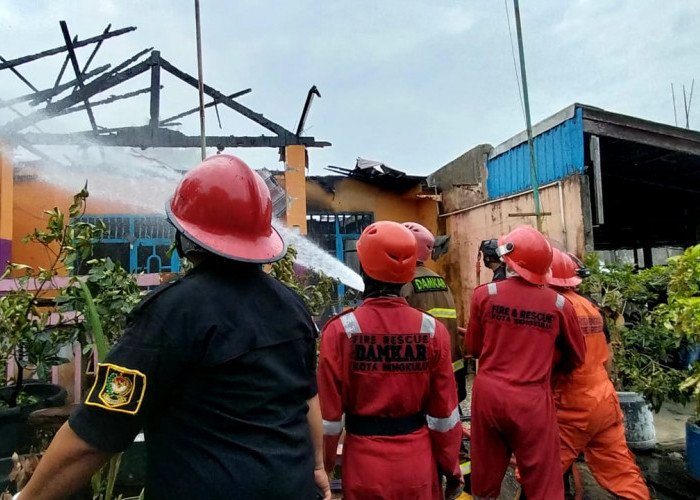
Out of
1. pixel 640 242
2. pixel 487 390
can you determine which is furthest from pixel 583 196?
pixel 640 242

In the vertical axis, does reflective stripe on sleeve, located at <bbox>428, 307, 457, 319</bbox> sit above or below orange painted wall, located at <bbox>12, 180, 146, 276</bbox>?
below

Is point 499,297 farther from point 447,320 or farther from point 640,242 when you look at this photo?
point 640,242

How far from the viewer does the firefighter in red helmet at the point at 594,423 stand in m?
3.15

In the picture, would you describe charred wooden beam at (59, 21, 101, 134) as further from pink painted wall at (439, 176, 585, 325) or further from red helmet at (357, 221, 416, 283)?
pink painted wall at (439, 176, 585, 325)

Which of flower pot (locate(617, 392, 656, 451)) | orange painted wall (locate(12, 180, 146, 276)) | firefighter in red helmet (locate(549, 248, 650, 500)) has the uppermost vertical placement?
orange painted wall (locate(12, 180, 146, 276))

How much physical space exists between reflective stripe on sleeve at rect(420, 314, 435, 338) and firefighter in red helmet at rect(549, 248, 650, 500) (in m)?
1.65

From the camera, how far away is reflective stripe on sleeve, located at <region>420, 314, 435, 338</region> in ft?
7.30

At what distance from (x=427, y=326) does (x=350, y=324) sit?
15.1 inches

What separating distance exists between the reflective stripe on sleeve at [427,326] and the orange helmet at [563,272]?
1.80 m

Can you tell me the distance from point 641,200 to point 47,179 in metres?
11.4

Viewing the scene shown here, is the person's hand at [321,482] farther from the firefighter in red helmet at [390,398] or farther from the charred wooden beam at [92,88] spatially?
the charred wooden beam at [92,88]

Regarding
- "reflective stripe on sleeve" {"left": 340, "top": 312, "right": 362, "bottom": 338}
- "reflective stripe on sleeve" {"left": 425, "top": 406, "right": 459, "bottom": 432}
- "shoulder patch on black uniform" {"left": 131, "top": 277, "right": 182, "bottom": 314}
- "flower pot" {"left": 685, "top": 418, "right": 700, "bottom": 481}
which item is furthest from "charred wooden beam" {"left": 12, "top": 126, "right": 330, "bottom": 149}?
"flower pot" {"left": 685, "top": 418, "right": 700, "bottom": 481}

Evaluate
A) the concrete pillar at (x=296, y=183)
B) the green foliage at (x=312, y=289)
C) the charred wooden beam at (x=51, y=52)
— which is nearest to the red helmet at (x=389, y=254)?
the green foliage at (x=312, y=289)

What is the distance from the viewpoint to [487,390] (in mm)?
3023
